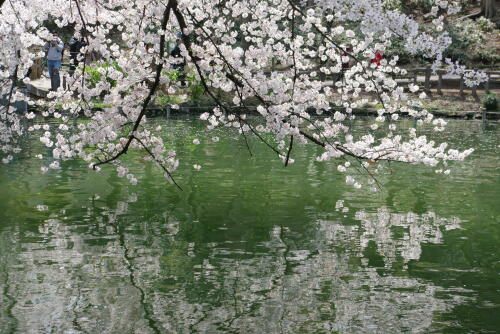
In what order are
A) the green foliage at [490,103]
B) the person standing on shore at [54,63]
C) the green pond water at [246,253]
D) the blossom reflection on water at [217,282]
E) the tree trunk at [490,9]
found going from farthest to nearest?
the tree trunk at [490,9], the green foliage at [490,103], the person standing on shore at [54,63], the green pond water at [246,253], the blossom reflection on water at [217,282]

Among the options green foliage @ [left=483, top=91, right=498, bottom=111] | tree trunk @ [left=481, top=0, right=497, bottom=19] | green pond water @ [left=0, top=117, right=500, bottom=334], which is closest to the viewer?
green pond water @ [left=0, top=117, right=500, bottom=334]

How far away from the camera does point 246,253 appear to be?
10.5 meters

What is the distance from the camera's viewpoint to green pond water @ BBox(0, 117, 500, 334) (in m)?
8.24

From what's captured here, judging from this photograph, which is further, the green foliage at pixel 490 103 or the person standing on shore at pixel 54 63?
the green foliage at pixel 490 103

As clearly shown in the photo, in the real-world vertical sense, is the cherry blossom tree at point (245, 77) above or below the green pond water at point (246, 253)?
above

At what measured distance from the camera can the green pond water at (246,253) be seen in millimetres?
8242

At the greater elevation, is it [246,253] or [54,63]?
[54,63]

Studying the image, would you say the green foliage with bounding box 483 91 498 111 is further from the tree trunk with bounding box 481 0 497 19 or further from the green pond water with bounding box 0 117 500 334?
the green pond water with bounding box 0 117 500 334

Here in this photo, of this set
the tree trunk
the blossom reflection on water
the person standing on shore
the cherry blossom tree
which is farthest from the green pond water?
the tree trunk

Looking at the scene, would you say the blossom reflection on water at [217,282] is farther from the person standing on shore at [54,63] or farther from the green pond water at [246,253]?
the person standing on shore at [54,63]

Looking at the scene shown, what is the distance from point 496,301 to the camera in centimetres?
883

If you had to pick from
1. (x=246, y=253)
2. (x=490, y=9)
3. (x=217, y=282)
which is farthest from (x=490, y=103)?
(x=217, y=282)

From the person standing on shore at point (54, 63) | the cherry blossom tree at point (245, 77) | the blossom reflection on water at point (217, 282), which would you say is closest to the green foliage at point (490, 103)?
the person standing on shore at point (54, 63)

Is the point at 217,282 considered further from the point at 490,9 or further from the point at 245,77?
the point at 490,9
